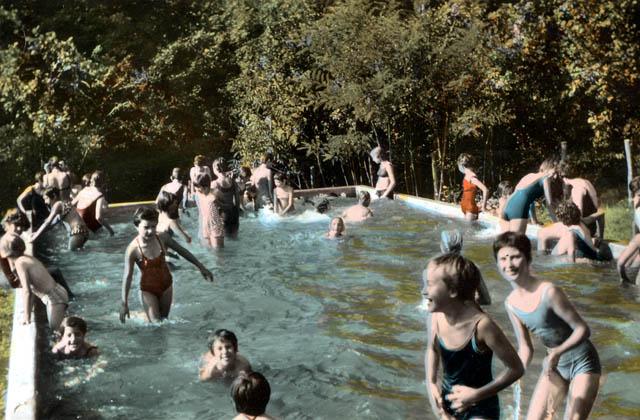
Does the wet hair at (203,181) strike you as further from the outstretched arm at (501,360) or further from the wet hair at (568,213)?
the outstretched arm at (501,360)

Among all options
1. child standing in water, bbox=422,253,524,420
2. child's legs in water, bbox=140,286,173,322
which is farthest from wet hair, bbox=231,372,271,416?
child's legs in water, bbox=140,286,173,322

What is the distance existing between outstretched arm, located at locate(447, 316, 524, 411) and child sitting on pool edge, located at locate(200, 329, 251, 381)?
122 inches

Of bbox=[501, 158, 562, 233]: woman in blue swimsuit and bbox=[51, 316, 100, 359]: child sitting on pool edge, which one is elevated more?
bbox=[501, 158, 562, 233]: woman in blue swimsuit

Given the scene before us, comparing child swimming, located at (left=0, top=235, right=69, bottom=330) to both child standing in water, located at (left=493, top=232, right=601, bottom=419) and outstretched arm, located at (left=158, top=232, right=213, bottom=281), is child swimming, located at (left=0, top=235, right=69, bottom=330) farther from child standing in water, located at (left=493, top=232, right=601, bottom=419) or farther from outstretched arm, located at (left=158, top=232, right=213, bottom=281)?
child standing in water, located at (left=493, top=232, right=601, bottom=419)

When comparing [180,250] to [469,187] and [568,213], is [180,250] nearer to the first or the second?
[568,213]

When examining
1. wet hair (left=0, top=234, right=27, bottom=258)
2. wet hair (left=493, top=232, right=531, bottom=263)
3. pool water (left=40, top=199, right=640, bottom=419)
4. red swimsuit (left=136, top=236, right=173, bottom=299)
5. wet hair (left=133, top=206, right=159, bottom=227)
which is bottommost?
pool water (left=40, top=199, right=640, bottom=419)

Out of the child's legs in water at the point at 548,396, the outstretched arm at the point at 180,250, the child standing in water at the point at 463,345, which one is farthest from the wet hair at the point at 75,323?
the child standing in water at the point at 463,345

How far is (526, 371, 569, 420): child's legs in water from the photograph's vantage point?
549 cm

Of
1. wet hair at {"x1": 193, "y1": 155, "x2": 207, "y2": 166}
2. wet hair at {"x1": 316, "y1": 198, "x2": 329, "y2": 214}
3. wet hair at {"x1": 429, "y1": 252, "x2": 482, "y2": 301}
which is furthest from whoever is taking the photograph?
wet hair at {"x1": 316, "y1": 198, "x2": 329, "y2": 214}

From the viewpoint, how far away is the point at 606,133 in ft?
65.8

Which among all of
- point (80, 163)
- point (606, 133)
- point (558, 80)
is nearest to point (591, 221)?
point (606, 133)

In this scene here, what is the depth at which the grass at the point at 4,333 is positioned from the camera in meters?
8.77

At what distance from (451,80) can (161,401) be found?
14825 millimetres

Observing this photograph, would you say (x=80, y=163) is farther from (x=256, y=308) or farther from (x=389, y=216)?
(x=256, y=308)
